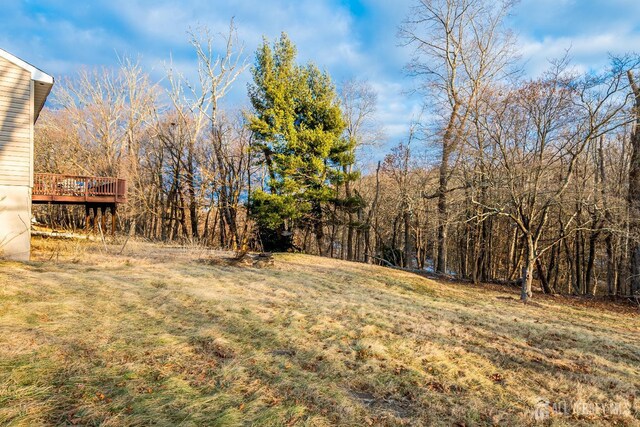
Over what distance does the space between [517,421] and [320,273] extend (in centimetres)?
842

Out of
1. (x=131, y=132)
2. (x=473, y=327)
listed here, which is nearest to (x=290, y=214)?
(x=473, y=327)

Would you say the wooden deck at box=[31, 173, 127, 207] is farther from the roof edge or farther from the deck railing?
the roof edge

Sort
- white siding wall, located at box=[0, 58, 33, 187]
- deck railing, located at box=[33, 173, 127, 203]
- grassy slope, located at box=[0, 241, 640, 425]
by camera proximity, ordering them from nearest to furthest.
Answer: grassy slope, located at box=[0, 241, 640, 425] < white siding wall, located at box=[0, 58, 33, 187] < deck railing, located at box=[33, 173, 127, 203]

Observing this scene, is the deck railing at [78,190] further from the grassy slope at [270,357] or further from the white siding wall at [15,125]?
the grassy slope at [270,357]

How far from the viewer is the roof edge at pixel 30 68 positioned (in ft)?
31.5

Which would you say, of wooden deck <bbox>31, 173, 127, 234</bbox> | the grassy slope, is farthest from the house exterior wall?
wooden deck <bbox>31, 173, 127, 234</bbox>

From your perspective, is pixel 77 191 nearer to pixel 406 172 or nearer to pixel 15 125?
pixel 15 125

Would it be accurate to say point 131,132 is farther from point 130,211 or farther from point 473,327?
point 473,327

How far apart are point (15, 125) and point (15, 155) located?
909mm

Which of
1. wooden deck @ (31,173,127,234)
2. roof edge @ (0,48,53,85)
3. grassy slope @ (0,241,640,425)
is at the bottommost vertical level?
grassy slope @ (0,241,640,425)

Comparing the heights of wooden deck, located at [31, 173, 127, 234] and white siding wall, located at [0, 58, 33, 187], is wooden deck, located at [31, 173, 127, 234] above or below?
below

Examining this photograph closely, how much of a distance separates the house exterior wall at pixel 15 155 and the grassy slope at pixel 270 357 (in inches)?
110

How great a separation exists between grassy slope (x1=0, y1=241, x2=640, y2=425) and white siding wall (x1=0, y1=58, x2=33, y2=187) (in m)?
3.79

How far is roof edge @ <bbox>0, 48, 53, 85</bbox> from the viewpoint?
9594mm
